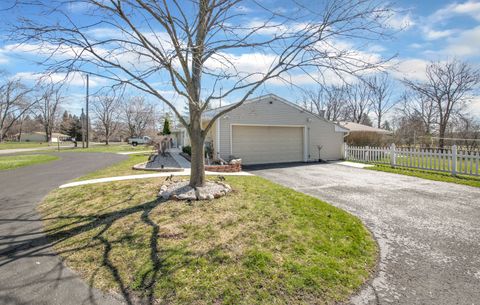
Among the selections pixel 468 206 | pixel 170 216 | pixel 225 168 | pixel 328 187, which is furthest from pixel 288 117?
pixel 170 216

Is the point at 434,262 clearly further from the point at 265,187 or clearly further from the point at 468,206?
the point at 265,187

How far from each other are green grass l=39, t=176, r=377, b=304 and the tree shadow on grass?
0.7 inches

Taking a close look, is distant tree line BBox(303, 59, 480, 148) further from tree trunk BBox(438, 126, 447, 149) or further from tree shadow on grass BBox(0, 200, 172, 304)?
tree shadow on grass BBox(0, 200, 172, 304)

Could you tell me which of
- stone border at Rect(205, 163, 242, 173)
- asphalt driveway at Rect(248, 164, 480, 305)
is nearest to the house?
stone border at Rect(205, 163, 242, 173)

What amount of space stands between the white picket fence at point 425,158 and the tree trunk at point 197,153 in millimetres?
9605

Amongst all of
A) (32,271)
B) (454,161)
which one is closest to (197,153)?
(32,271)

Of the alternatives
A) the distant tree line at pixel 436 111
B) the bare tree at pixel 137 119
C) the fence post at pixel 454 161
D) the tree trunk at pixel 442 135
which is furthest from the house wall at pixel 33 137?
the fence post at pixel 454 161

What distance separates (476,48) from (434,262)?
1921cm

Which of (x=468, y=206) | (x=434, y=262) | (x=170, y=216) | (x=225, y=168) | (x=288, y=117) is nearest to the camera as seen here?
(x=434, y=262)

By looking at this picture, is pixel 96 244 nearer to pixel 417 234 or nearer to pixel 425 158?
pixel 417 234

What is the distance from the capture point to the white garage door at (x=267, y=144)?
13.8m

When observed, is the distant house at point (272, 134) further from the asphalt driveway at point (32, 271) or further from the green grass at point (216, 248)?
the asphalt driveway at point (32, 271)

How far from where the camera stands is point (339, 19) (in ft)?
16.7

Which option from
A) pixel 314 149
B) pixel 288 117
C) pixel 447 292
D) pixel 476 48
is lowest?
pixel 447 292
